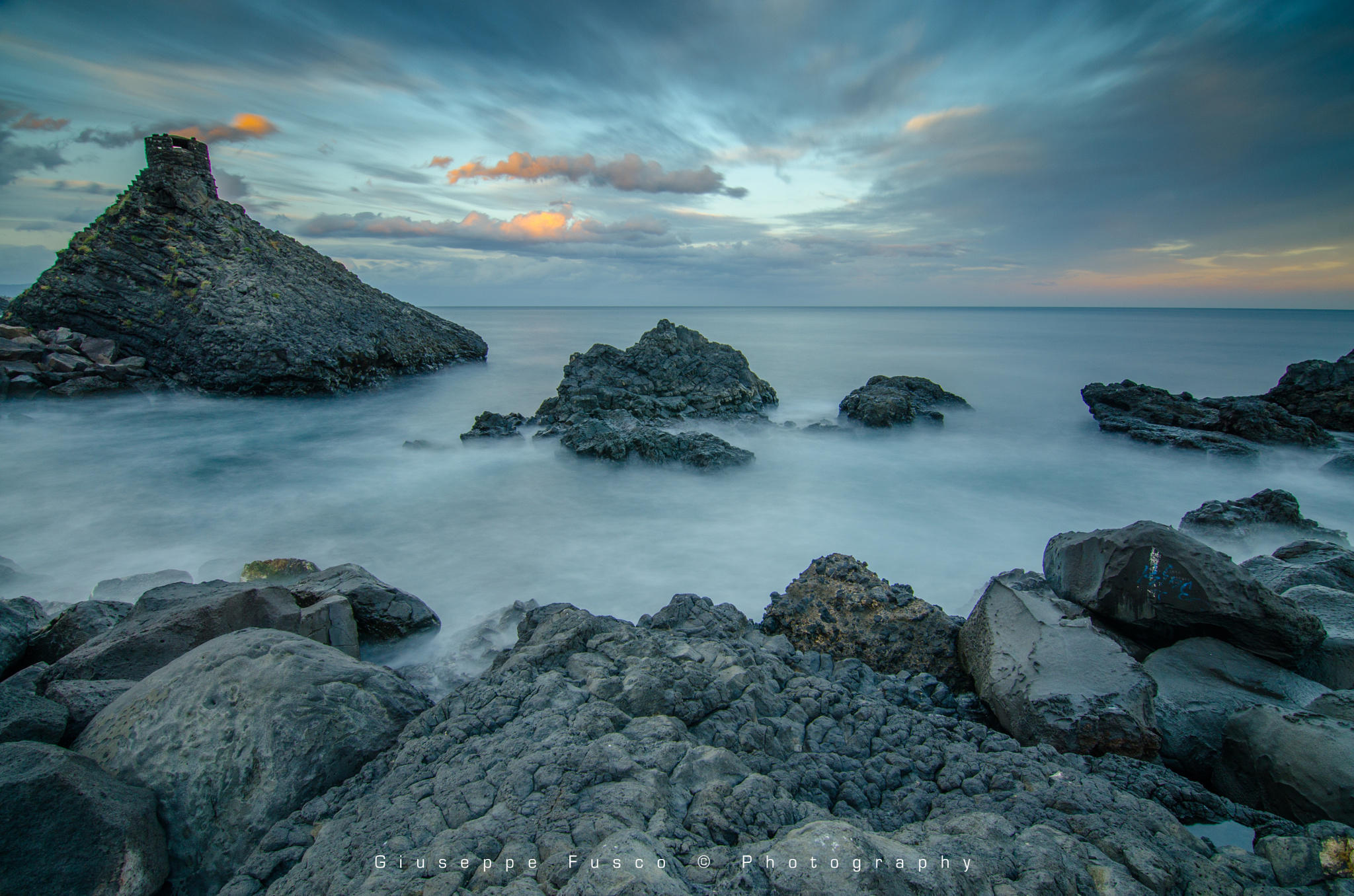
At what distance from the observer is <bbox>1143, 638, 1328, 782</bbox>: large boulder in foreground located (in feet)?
11.6

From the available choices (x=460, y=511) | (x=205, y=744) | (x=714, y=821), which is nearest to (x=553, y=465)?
(x=460, y=511)

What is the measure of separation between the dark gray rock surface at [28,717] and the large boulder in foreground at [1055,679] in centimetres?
511

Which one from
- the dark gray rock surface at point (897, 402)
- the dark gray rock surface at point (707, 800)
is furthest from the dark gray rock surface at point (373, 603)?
the dark gray rock surface at point (897, 402)

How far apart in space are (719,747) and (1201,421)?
14654mm

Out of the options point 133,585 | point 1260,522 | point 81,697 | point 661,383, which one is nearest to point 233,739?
point 81,697

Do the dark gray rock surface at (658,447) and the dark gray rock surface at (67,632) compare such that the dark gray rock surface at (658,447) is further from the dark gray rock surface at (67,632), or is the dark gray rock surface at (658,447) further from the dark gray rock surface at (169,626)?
the dark gray rock surface at (67,632)

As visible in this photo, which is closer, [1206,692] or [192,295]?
[1206,692]

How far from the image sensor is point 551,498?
9508mm

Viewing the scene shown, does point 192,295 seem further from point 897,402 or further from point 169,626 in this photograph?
point 897,402

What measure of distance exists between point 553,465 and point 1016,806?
369 inches

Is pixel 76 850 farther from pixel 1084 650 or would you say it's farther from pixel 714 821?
pixel 1084 650

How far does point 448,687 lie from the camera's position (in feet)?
14.9

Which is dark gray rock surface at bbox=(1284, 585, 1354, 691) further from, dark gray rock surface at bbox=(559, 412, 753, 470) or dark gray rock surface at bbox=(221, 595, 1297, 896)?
dark gray rock surface at bbox=(559, 412, 753, 470)

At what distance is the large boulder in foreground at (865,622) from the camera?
4273 mm
